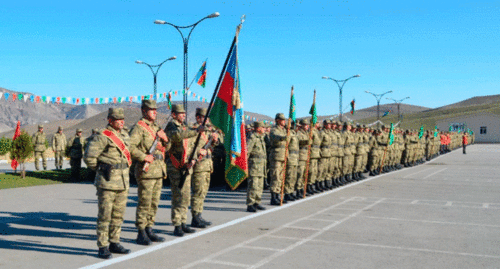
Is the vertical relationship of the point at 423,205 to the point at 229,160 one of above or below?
below

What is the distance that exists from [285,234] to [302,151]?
490 centimetres

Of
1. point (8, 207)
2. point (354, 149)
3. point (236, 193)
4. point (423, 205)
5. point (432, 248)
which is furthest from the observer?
point (354, 149)

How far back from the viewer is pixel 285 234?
26.1ft

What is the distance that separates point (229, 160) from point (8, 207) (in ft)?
17.7

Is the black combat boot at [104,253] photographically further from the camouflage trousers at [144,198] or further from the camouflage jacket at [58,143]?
the camouflage jacket at [58,143]

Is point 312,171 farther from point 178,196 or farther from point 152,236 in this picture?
point 152,236

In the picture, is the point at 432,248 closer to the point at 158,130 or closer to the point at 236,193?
the point at 158,130

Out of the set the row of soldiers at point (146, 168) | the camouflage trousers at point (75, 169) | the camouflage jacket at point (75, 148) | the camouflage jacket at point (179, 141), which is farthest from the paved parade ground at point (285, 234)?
the camouflage jacket at point (75, 148)

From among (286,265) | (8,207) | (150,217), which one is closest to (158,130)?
(150,217)

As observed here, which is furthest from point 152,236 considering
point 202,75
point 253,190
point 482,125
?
point 482,125

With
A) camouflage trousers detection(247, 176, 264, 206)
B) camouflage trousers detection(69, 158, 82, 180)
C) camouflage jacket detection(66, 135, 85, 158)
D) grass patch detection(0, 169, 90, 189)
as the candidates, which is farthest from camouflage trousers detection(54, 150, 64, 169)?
camouflage trousers detection(247, 176, 264, 206)

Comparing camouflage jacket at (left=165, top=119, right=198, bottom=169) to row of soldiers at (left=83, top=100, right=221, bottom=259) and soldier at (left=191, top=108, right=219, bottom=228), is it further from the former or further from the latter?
soldier at (left=191, top=108, right=219, bottom=228)

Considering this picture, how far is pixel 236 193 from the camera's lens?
13953 mm

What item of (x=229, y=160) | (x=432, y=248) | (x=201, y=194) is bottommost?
(x=432, y=248)
